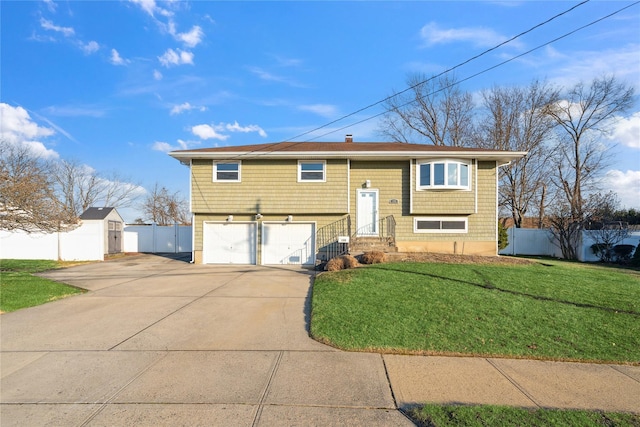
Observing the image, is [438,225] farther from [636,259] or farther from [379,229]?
[636,259]

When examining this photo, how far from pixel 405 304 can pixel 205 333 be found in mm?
3756

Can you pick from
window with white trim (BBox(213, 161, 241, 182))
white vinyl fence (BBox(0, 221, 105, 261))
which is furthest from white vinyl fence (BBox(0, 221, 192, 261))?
window with white trim (BBox(213, 161, 241, 182))

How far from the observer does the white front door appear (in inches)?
635

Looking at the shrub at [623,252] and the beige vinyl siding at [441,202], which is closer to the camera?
the beige vinyl siding at [441,202]

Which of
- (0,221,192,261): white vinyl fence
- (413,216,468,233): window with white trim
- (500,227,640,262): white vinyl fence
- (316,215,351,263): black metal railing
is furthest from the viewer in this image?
(500,227,640,262): white vinyl fence

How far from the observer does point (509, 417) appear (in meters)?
3.34

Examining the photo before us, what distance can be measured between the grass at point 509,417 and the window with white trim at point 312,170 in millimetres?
12824

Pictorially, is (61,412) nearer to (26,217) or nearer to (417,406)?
(417,406)

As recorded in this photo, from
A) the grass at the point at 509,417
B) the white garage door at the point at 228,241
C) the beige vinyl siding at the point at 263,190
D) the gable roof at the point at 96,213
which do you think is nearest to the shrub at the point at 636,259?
the beige vinyl siding at the point at 263,190

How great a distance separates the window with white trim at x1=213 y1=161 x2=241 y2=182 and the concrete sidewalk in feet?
31.4

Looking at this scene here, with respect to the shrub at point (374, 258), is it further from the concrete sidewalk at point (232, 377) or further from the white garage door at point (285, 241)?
the concrete sidewalk at point (232, 377)

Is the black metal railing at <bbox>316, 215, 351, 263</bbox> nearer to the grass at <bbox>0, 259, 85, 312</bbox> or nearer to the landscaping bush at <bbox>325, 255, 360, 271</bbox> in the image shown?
the landscaping bush at <bbox>325, 255, 360, 271</bbox>

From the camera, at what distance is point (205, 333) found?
20.0ft

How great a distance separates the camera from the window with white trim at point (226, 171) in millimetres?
16109
